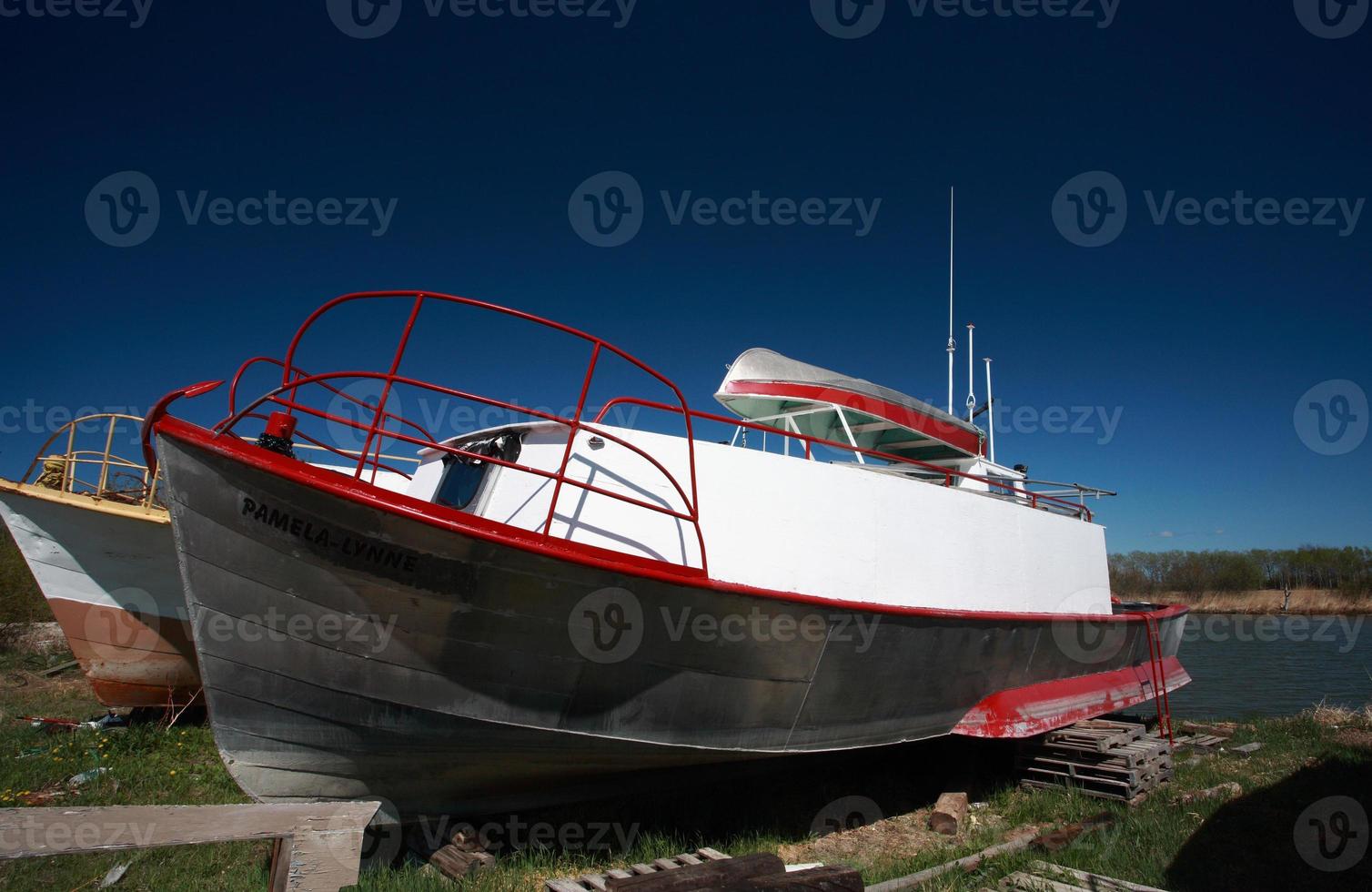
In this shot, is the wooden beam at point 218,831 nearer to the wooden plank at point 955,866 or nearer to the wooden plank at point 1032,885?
the wooden plank at point 955,866

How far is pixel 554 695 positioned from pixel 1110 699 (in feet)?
24.5

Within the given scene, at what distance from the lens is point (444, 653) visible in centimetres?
426

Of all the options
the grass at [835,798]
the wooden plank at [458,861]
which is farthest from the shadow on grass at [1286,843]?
the wooden plank at [458,861]

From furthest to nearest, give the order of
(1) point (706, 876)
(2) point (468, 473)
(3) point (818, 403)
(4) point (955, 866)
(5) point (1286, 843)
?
(3) point (818, 403)
(2) point (468, 473)
(5) point (1286, 843)
(4) point (955, 866)
(1) point (706, 876)

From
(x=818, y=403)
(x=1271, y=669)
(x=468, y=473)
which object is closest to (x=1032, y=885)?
(x=468, y=473)

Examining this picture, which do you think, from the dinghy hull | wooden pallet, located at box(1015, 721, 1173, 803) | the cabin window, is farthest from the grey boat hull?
the dinghy hull

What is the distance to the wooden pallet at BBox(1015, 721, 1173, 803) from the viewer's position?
662 centimetres

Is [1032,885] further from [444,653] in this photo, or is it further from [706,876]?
[444,653]

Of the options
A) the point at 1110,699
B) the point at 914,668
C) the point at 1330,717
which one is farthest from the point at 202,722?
the point at 1330,717

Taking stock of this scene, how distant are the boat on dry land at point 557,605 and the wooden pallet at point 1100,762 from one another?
0.47m

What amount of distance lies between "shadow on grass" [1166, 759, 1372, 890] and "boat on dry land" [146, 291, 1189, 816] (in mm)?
1759

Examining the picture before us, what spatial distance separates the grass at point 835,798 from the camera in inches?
186

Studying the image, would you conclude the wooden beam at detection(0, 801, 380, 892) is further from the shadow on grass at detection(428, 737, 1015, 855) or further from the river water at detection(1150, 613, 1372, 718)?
the river water at detection(1150, 613, 1372, 718)

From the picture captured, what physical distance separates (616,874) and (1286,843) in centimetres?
485
